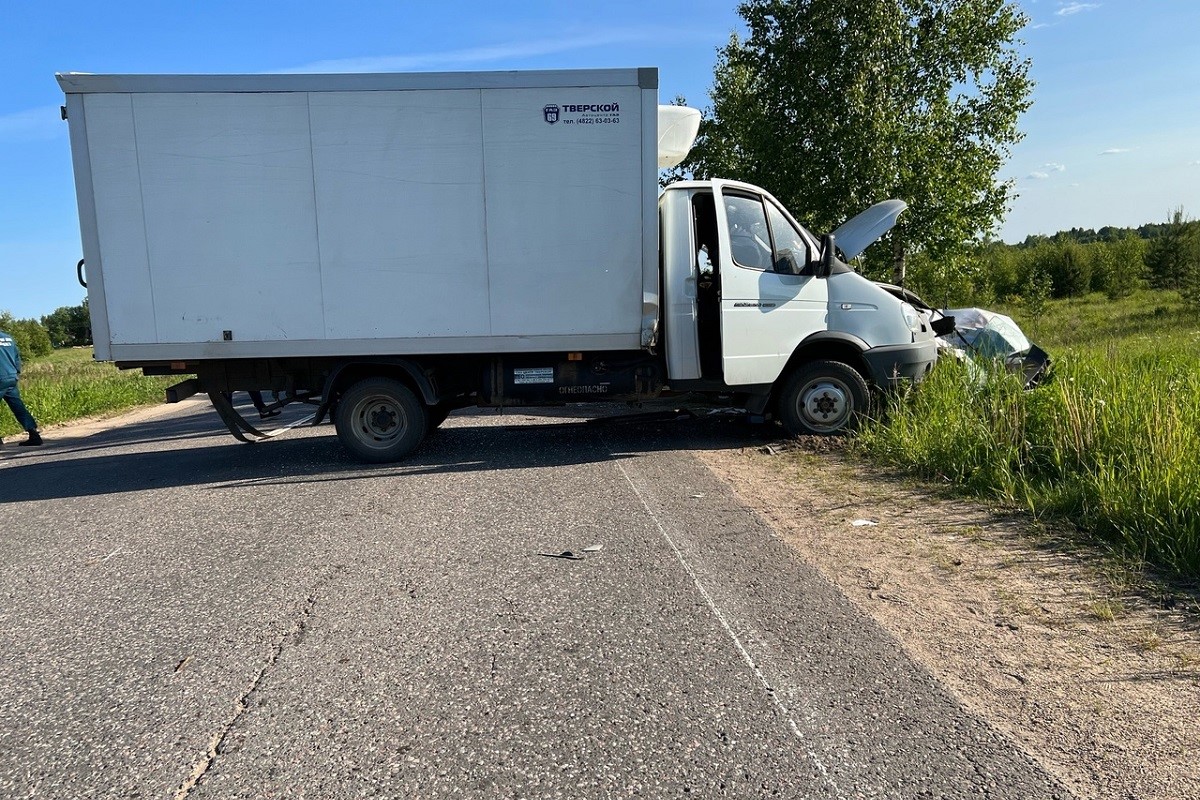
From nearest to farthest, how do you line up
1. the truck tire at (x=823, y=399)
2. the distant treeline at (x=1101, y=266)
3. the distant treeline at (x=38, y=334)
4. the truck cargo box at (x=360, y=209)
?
1. the truck cargo box at (x=360, y=209)
2. the truck tire at (x=823, y=399)
3. the distant treeline at (x=1101, y=266)
4. the distant treeline at (x=38, y=334)

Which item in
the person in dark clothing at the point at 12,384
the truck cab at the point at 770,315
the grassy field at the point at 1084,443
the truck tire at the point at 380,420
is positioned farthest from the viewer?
the person in dark clothing at the point at 12,384

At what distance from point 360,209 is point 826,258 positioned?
473 cm

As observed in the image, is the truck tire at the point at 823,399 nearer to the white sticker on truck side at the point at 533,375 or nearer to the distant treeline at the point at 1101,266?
the white sticker on truck side at the point at 533,375

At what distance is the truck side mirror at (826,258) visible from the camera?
809cm

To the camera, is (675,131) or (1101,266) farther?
(1101,266)

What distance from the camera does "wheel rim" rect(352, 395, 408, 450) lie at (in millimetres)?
8258

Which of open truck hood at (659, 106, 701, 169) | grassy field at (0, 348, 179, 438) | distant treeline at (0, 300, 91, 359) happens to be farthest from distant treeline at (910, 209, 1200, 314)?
distant treeline at (0, 300, 91, 359)

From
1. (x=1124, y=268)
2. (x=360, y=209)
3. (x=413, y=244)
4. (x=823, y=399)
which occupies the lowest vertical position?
(x=823, y=399)

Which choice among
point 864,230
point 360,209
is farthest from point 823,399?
point 360,209

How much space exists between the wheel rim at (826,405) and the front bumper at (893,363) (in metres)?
0.37

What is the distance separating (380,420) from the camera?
27.3 ft

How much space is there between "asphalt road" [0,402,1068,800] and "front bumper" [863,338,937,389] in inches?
113

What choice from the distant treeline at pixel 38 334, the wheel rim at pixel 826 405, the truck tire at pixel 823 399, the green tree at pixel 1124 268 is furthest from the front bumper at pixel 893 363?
the distant treeline at pixel 38 334

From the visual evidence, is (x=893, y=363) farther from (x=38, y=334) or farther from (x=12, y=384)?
(x=38, y=334)
